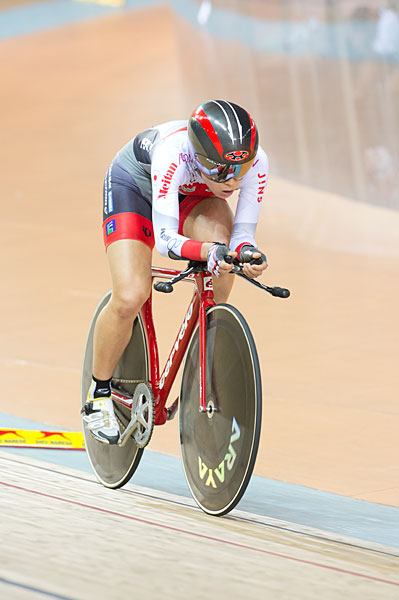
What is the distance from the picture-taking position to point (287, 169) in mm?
11602

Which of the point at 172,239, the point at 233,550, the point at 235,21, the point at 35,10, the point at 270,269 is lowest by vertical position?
the point at 35,10

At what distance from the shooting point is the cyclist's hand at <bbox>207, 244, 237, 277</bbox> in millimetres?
3055

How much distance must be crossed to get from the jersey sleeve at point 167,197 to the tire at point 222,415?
0.84 feet

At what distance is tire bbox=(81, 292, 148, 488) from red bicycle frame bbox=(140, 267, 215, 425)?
4 centimetres

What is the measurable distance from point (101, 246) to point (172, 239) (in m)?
6.09

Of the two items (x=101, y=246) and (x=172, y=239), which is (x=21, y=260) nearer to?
(x=101, y=246)

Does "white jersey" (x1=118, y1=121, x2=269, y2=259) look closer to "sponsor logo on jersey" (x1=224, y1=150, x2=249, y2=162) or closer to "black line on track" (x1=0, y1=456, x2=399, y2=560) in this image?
"sponsor logo on jersey" (x1=224, y1=150, x2=249, y2=162)

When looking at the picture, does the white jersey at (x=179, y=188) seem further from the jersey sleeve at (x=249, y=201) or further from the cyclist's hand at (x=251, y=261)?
the cyclist's hand at (x=251, y=261)

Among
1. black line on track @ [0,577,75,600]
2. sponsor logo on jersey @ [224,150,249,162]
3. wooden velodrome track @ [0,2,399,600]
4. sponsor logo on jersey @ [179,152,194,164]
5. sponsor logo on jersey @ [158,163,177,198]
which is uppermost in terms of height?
sponsor logo on jersey @ [224,150,249,162]

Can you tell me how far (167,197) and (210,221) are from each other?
27 centimetres

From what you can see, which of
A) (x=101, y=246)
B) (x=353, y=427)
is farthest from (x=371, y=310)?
(x=101, y=246)

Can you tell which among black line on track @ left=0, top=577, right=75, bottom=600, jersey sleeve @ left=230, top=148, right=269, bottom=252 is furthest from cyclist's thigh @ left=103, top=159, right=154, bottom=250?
black line on track @ left=0, top=577, right=75, bottom=600

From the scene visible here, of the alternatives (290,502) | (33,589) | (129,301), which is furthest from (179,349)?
(33,589)

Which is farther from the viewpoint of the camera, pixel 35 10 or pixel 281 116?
pixel 35 10
